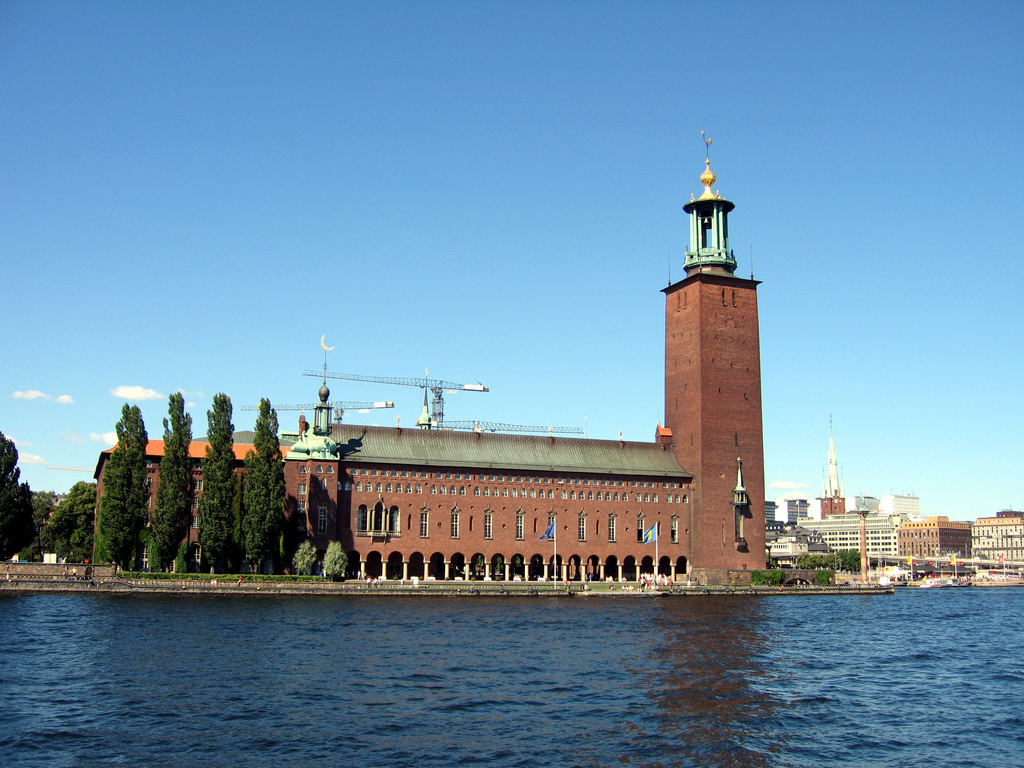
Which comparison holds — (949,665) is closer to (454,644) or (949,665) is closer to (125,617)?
(454,644)

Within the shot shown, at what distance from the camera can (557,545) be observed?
325ft

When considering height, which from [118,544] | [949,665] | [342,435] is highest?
[342,435]

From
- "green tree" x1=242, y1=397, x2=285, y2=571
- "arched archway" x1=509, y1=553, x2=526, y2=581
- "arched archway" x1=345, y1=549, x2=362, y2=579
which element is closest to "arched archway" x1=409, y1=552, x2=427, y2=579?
"arched archway" x1=345, y1=549, x2=362, y2=579

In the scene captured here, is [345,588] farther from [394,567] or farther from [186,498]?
[394,567]

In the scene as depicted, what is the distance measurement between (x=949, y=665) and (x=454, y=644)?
76.7ft

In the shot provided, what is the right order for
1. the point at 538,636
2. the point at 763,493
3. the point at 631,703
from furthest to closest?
the point at 763,493
the point at 538,636
the point at 631,703

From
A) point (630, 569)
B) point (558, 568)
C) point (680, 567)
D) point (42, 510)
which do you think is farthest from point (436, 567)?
point (42, 510)

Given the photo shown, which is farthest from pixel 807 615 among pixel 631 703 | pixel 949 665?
pixel 631 703

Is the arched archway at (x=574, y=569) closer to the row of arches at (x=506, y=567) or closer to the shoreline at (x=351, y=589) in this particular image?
the row of arches at (x=506, y=567)

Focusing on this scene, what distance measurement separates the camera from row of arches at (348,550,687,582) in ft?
308

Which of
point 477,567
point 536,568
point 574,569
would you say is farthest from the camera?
point 574,569

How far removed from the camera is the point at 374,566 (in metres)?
94.8

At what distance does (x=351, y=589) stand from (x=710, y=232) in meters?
54.5

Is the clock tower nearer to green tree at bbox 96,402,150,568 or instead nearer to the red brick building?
the red brick building
